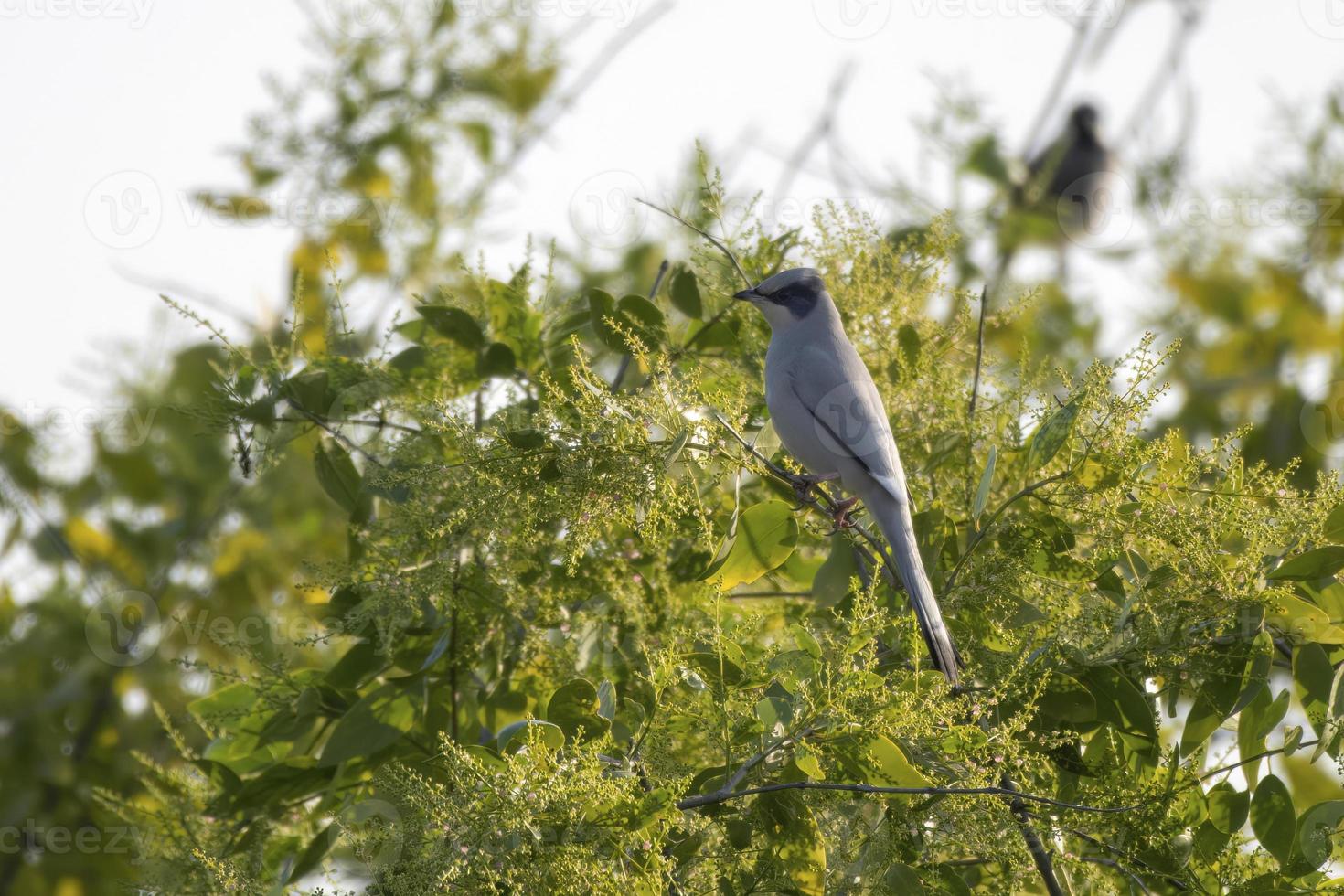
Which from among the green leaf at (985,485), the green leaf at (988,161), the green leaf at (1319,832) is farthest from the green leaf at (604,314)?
the green leaf at (988,161)

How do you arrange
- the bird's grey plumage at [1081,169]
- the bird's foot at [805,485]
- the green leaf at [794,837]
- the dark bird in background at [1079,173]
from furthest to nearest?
the bird's grey plumage at [1081,169] < the dark bird in background at [1079,173] < the bird's foot at [805,485] < the green leaf at [794,837]

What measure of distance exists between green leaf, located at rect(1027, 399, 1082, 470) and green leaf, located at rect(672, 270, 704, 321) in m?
1.07

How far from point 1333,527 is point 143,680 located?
15.8ft

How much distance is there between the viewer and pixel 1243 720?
2.44 meters

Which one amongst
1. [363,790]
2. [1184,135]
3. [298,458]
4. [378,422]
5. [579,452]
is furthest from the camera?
[1184,135]

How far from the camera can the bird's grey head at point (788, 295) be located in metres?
3.27

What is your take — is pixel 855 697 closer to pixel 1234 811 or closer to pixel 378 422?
pixel 1234 811

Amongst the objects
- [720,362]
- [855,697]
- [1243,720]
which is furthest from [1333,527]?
[720,362]

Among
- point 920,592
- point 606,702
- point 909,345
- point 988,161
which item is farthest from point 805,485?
point 988,161

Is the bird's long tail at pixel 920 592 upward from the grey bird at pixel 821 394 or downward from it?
downward

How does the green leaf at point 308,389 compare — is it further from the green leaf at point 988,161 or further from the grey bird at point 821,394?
the green leaf at point 988,161

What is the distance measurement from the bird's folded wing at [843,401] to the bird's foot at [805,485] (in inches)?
3.6

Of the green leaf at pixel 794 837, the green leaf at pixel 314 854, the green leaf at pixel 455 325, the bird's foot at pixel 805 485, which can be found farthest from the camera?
the green leaf at pixel 455 325

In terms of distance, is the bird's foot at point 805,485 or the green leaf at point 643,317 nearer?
the bird's foot at point 805,485
